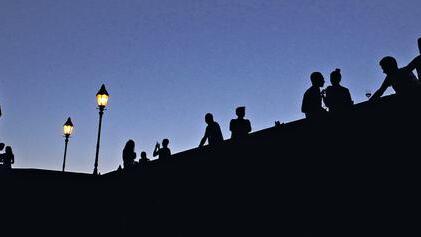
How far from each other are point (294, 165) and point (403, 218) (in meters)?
2.06

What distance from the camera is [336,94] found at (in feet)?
24.4

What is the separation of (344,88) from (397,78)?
1.29 meters

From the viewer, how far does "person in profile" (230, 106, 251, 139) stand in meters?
9.10

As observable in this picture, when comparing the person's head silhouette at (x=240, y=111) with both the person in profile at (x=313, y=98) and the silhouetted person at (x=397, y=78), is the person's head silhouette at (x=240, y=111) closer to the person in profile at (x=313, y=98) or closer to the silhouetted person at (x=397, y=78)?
the person in profile at (x=313, y=98)

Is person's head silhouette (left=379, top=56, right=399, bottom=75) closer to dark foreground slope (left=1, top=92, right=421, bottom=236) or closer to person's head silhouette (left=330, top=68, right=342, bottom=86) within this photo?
dark foreground slope (left=1, top=92, right=421, bottom=236)

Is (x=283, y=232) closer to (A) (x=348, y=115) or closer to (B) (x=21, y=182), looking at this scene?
(A) (x=348, y=115)

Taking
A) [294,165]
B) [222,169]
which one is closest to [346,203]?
[294,165]

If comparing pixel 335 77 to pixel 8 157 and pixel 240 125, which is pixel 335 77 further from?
pixel 8 157

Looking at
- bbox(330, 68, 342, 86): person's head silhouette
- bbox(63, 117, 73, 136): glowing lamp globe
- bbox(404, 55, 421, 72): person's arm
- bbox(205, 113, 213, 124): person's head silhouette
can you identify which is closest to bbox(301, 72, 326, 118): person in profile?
bbox(330, 68, 342, 86): person's head silhouette

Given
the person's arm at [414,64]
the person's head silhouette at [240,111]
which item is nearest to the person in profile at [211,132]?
the person's head silhouette at [240,111]

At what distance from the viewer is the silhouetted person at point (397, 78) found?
20.2ft

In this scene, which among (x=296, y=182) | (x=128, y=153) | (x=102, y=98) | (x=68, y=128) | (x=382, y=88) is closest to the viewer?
(x=382, y=88)

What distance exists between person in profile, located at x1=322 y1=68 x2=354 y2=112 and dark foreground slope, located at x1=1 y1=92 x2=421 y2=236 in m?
0.36

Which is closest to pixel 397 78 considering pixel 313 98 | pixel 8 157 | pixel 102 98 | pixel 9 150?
pixel 313 98
